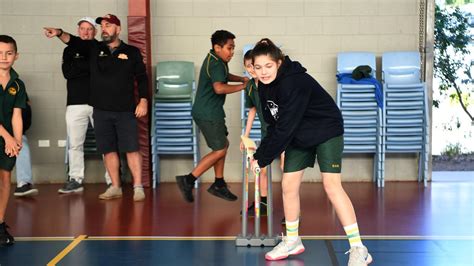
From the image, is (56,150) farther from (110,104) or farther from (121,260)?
(121,260)

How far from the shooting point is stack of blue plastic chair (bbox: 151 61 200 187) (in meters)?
8.33

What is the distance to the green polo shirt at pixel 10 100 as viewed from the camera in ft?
16.7

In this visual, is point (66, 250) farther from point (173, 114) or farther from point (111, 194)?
point (173, 114)

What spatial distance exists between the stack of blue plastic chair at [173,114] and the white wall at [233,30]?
34cm

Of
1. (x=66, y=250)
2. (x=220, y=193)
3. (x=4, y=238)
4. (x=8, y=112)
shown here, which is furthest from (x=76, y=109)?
(x=66, y=250)

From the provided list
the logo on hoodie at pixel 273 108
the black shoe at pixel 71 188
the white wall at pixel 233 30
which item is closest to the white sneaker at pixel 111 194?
the black shoe at pixel 71 188

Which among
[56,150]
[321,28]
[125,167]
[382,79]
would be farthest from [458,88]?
→ [56,150]

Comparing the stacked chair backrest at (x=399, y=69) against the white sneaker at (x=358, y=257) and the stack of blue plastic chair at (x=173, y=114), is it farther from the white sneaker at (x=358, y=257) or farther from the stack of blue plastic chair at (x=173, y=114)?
the white sneaker at (x=358, y=257)

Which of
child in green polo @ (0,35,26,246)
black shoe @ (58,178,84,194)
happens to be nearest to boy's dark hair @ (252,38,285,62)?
child in green polo @ (0,35,26,246)

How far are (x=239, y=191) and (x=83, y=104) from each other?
6.77 feet

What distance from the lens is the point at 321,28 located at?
28.2 ft

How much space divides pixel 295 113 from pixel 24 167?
4.58 m

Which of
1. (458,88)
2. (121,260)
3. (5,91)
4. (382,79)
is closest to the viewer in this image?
(121,260)

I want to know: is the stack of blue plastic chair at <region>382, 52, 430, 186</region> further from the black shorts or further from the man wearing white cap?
the man wearing white cap
